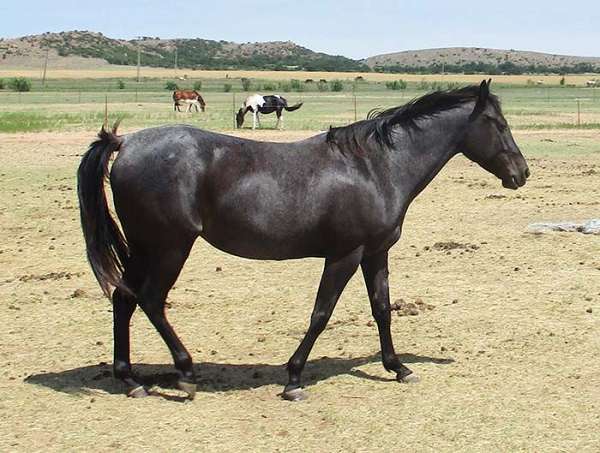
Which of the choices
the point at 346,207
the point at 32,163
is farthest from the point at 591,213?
the point at 32,163

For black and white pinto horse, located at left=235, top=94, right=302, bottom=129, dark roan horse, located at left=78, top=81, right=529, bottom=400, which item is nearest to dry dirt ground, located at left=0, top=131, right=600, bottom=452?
dark roan horse, located at left=78, top=81, right=529, bottom=400

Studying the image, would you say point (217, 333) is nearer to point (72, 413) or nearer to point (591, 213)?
point (72, 413)

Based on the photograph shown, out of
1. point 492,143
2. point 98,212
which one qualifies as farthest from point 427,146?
point 98,212

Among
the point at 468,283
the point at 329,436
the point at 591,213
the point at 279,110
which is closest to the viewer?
the point at 329,436

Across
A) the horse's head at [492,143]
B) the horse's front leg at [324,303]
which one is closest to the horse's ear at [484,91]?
the horse's head at [492,143]

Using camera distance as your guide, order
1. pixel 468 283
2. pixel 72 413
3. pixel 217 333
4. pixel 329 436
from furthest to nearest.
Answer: pixel 468 283
pixel 217 333
pixel 72 413
pixel 329 436

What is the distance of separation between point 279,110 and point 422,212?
68.3 ft

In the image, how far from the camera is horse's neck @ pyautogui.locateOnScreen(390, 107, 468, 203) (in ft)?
21.6

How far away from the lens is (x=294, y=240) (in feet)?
20.6

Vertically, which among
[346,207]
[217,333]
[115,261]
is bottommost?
[217,333]

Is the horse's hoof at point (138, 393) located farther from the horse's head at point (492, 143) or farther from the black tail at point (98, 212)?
the horse's head at point (492, 143)

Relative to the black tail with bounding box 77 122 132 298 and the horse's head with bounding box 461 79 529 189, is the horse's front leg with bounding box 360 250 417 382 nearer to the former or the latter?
the horse's head with bounding box 461 79 529 189

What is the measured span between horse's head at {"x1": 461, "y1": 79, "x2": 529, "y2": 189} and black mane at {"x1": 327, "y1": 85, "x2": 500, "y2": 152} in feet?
0.30

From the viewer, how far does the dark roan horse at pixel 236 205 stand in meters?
6.01
